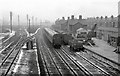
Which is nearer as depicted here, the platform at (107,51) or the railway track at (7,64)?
the railway track at (7,64)

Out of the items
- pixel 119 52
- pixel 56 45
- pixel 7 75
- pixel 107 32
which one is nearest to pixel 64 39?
pixel 56 45

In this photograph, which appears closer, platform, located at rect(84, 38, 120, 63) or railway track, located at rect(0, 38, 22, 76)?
railway track, located at rect(0, 38, 22, 76)

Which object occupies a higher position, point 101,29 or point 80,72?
point 101,29

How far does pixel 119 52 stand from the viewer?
30.0 meters

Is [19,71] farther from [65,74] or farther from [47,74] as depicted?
[65,74]

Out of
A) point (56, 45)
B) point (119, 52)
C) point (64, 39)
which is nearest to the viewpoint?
point (119, 52)

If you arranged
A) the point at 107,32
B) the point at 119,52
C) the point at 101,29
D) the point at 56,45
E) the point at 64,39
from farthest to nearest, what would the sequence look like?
the point at 101,29 → the point at 107,32 → the point at 64,39 → the point at 56,45 → the point at 119,52

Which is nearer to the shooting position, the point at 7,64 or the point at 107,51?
the point at 7,64

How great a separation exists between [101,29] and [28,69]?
108ft

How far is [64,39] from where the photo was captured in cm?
4028

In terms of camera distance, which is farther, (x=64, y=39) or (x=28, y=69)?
(x=64, y=39)

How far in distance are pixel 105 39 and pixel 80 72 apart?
29.4m

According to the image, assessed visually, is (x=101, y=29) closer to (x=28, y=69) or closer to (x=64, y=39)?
(x=64, y=39)

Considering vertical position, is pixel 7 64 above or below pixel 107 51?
below
